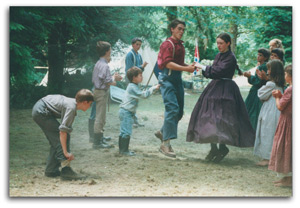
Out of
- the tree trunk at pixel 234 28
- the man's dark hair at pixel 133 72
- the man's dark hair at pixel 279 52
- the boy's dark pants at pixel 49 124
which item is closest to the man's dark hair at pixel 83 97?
the boy's dark pants at pixel 49 124

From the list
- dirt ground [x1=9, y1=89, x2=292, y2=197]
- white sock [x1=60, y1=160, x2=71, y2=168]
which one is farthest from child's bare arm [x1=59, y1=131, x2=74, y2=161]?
dirt ground [x1=9, y1=89, x2=292, y2=197]

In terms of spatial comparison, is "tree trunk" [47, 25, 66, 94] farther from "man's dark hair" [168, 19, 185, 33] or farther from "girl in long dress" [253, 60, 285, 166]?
"girl in long dress" [253, 60, 285, 166]

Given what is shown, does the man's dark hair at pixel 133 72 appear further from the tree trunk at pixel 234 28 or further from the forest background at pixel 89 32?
the tree trunk at pixel 234 28

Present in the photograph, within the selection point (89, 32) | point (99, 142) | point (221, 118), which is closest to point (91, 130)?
point (99, 142)

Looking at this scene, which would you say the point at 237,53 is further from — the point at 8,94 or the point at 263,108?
the point at 8,94

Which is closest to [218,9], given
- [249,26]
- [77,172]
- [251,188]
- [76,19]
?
[249,26]

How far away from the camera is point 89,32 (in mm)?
4699

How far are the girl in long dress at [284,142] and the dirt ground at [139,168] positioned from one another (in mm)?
187

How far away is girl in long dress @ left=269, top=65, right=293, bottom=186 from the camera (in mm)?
4113

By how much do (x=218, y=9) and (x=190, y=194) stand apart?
2.13m

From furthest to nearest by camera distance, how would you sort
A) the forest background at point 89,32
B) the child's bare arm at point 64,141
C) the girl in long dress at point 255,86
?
the girl in long dress at point 255,86, the forest background at point 89,32, the child's bare arm at point 64,141

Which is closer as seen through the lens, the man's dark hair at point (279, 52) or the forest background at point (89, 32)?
the forest background at point (89, 32)

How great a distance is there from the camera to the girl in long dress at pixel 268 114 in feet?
14.8

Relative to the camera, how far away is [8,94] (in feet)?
14.6
